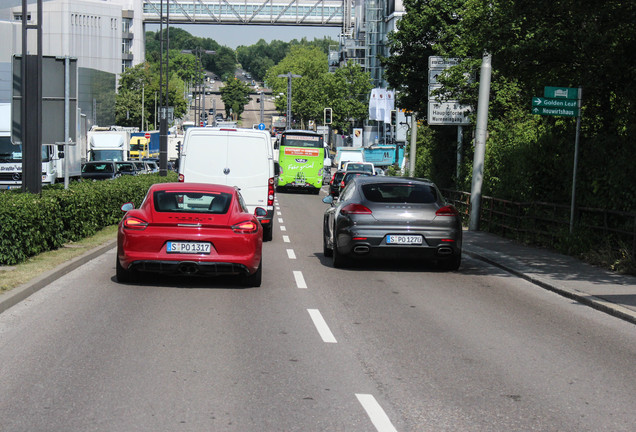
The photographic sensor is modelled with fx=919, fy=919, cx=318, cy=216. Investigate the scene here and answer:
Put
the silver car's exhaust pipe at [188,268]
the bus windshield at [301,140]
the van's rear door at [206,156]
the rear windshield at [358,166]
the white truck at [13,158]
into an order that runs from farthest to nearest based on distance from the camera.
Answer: the bus windshield at [301,140]
the rear windshield at [358,166]
the white truck at [13,158]
the van's rear door at [206,156]
the silver car's exhaust pipe at [188,268]

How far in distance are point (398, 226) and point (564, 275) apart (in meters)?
2.75

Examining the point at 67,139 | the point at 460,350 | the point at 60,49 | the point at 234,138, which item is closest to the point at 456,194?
the point at 234,138

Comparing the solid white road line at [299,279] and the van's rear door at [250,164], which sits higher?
the van's rear door at [250,164]

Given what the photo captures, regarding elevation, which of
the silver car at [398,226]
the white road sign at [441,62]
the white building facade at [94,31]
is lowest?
the silver car at [398,226]

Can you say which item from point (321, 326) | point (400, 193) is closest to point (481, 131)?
point (400, 193)

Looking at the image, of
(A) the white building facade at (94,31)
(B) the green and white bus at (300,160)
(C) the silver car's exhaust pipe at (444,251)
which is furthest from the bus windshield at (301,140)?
(A) the white building facade at (94,31)

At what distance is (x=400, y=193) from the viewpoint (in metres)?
14.9

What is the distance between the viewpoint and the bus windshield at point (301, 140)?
51750 mm

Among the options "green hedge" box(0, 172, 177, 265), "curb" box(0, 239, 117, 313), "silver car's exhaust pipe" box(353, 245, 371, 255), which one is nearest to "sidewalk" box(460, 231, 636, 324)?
"silver car's exhaust pipe" box(353, 245, 371, 255)

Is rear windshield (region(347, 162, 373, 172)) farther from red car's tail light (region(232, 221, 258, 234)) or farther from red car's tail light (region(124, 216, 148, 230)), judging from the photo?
red car's tail light (region(124, 216, 148, 230))

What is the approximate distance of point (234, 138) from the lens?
63.8 feet

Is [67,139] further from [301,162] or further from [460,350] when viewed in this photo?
[301,162]

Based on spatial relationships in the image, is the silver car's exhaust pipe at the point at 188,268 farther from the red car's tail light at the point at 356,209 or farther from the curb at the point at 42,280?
the red car's tail light at the point at 356,209

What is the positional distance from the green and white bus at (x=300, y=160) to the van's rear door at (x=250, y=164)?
105 ft
